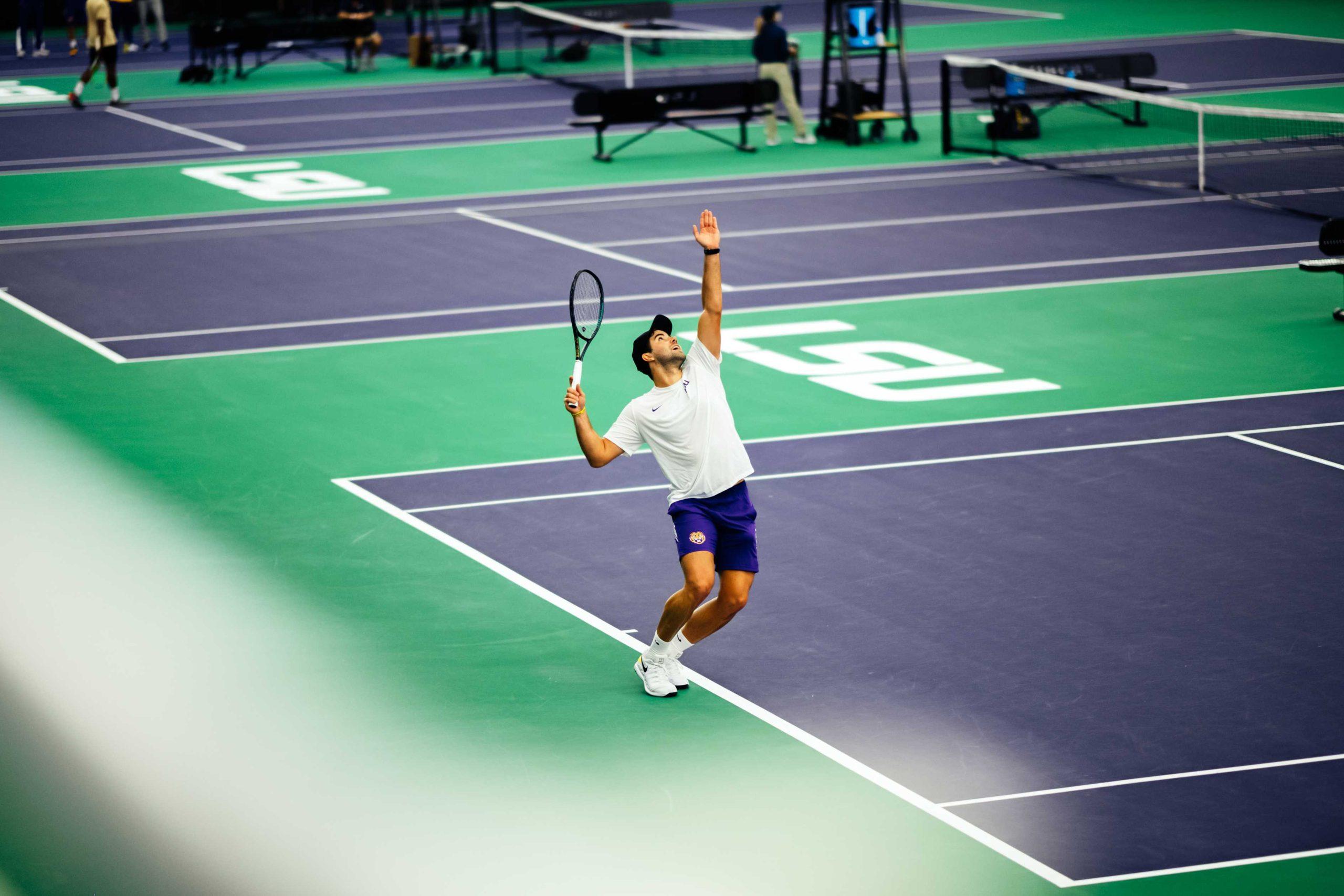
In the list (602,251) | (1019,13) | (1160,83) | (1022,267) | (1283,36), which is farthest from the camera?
(1019,13)

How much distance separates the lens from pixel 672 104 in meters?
28.3

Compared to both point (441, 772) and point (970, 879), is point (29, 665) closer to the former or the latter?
point (441, 772)

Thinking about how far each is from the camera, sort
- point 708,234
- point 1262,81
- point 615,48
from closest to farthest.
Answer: point 708,234
point 1262,81
point 615,48

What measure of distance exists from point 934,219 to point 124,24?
28.9 meters

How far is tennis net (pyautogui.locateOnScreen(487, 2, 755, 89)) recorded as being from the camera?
120 feet

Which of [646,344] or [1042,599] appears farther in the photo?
[1042,599]

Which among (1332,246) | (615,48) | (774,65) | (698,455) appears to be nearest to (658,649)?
(698,455)

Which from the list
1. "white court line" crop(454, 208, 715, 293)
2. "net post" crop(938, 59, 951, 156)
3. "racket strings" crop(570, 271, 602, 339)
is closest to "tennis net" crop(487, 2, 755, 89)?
"net post" crop(938, 59, 951, 156)

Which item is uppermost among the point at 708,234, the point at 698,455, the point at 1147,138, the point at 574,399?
the point at 708,234

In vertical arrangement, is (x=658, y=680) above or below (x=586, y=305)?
below

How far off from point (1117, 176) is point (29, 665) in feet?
60.1

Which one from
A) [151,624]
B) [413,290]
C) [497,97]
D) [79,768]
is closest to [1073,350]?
[413,290]

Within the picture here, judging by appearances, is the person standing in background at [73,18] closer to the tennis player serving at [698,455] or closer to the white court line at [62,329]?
the white court line at [62,329]

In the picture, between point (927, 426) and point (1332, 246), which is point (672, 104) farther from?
point (927, 426)
